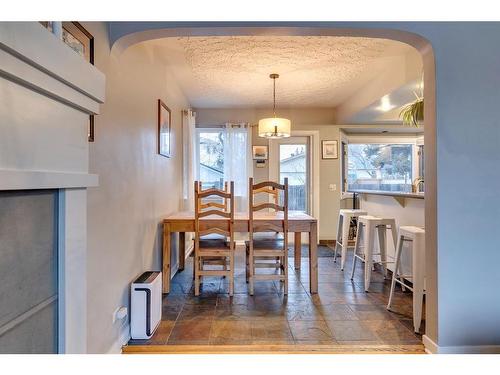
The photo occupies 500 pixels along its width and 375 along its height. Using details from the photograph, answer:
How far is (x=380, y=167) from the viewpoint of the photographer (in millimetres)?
5938

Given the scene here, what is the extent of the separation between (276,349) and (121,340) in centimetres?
101

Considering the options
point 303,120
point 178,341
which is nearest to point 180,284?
point 178,341

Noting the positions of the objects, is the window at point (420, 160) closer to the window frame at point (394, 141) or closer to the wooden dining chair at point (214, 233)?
the window frame at point (394, 141)

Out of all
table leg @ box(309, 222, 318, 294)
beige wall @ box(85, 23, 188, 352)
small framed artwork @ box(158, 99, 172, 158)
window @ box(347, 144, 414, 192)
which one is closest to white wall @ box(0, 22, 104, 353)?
beige wall @ box(85, 23, 188, 352)

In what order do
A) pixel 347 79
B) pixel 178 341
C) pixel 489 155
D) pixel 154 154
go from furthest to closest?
pixel 347 79, pixel 154 154, pixel 178 341, pixel 489 155

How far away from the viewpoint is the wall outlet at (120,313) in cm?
189

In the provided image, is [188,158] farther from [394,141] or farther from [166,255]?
[394,141]

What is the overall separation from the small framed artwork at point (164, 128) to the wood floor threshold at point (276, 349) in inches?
70.5

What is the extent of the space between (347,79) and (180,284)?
3.17 m

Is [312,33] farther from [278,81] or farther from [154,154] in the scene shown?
[278,81]

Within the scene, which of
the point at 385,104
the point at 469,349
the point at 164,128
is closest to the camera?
the point at 469,349

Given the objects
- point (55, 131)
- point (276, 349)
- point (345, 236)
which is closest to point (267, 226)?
point (345, 236)

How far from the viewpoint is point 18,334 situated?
72 centimetres

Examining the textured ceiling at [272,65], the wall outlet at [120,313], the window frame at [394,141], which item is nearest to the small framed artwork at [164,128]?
the textured ceiling at [272,65]
